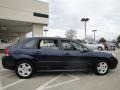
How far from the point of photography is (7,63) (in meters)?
7.00

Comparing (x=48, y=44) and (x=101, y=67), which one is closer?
(x=48, y=44)

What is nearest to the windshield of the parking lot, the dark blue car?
the dark blue car

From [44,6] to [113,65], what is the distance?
1817 centimetres

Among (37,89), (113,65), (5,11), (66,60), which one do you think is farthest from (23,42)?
(5,11)

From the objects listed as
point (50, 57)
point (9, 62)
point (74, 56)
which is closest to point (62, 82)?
point (50, 57)

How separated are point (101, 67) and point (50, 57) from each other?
2.21 m

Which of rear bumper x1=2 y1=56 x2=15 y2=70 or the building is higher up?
the building

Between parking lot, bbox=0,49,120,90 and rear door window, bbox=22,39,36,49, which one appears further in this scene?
rear door window, bbox=22,39,36,49

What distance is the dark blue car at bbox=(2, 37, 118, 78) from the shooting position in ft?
22.9

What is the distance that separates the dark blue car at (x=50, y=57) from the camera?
6965mm

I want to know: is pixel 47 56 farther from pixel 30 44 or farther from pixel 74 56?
pixel 74 56

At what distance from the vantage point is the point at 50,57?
23.2 feet

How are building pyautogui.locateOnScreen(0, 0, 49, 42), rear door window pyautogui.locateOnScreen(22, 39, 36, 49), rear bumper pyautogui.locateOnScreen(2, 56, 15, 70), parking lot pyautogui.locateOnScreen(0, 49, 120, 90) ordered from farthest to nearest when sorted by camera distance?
1. building pyautogui.locateOnScreen(0, 0, 49, 42)
2. rear door window pyautogui.locateOnScreen(22, 39, 36, 49)
3. rear bumper pyautogui.locateOnScreen(2, 56, 15, 70)
4. parking lot pyautogui.locateOnScreen(0, 49, 120, 90)

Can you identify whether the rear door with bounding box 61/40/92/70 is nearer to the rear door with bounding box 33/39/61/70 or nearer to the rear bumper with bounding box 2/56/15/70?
the rear door with bounding box 33/39/61/70
